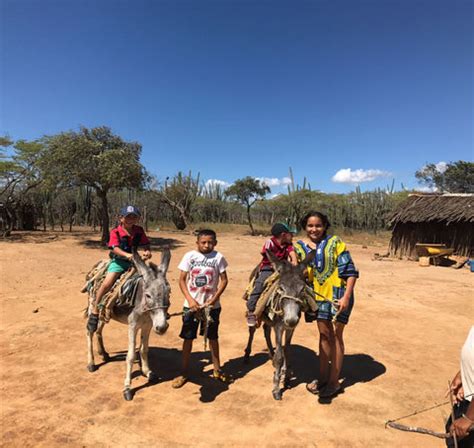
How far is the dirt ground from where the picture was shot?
3.30 m

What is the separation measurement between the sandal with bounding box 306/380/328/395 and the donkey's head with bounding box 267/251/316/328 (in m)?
1.15

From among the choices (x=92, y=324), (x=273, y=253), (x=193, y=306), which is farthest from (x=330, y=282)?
(x=92, y=324)

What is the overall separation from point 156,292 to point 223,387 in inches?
63.6

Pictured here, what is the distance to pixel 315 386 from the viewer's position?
4.14 m

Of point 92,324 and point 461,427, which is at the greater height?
point 461,427

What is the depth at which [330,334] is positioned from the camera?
4.03 metres

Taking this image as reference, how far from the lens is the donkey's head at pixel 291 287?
3549 mm

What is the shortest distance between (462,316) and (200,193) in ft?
134

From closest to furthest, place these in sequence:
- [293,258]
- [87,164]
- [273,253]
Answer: [293,258] → [273,253] → [87,164]

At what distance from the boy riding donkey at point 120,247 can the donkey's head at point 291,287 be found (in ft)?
6.01

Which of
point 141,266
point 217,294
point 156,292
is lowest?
point 217,294

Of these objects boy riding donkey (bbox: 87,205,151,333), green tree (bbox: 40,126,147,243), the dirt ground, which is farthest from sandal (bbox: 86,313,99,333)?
green tree (bbox: 40,126,147,243)

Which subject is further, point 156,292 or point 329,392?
point 329,392

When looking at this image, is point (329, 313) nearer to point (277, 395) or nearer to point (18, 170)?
point (277, 395)
